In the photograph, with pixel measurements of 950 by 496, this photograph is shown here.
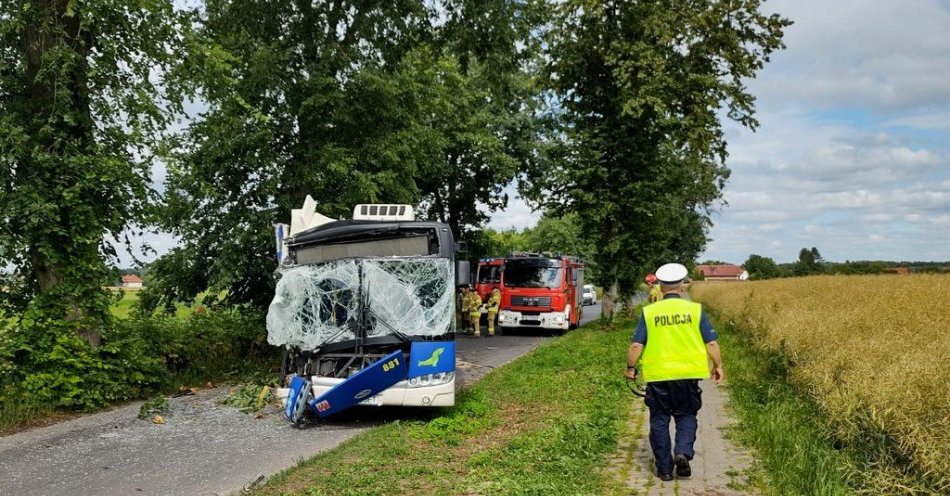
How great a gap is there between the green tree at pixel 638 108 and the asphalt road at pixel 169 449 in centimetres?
1422

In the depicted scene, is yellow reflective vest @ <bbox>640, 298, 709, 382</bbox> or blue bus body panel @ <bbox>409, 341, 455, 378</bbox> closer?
yellow reflective vest @ <bbox>640, 298, 709, 382</bbox>

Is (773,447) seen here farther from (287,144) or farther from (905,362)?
(287,144)

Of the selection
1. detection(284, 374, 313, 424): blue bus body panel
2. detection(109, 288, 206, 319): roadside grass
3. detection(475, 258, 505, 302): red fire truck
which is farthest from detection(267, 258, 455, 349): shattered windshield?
detection(475, 258, 505, 302): red fire truck

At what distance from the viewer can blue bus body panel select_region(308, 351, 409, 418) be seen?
9797mm

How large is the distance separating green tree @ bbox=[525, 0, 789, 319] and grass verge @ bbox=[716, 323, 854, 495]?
11.7 m

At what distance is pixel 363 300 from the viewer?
10.7 metres

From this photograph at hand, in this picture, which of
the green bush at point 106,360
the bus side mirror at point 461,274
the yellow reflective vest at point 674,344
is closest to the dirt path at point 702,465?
the yellow reflective vest at point 674,344

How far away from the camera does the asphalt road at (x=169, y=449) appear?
7457mm

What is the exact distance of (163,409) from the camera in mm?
11766

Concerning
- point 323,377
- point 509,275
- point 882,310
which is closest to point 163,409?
point 323,377

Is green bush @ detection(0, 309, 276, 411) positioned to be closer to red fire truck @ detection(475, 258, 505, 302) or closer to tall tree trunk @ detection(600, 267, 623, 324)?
tall tree trunk @ detection(600, 267, 623, 324)

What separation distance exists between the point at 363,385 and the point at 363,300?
51.7 inches

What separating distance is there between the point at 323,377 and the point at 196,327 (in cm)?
643

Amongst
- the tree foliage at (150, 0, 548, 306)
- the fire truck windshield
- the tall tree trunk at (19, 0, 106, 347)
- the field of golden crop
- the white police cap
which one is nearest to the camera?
the field of golden crop
